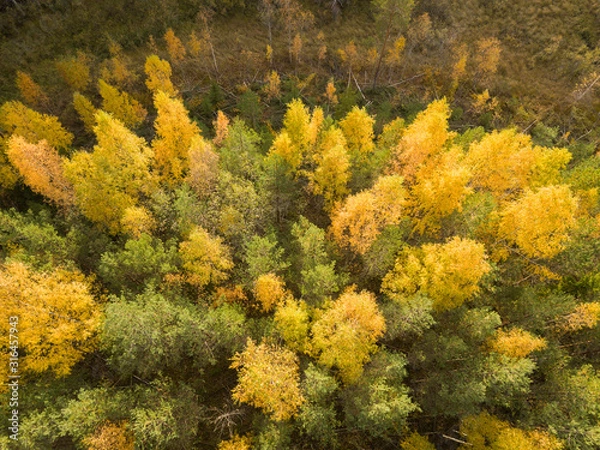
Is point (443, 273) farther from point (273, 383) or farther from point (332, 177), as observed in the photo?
point (273, 383)

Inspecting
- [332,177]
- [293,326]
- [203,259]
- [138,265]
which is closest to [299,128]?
[332,177]

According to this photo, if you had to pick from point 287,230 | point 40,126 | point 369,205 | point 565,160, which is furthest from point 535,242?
point 40,126

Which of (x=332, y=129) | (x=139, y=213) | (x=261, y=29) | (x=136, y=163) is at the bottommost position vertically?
(x=139, y=213)

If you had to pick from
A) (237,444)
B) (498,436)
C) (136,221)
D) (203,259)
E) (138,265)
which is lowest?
(237,444)

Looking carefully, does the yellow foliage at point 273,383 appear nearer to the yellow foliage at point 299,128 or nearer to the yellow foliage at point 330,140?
the yellow foliage at point 330,140

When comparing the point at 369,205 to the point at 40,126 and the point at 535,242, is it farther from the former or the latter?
the point at 40,126

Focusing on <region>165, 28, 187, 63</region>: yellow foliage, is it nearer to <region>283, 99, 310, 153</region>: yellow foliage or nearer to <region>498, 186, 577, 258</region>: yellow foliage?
<region>283, 99, 310, 153</region>: yellow foliage

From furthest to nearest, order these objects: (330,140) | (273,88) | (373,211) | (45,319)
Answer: (273,88)
(330,140)
(373,211)
(45,319)
